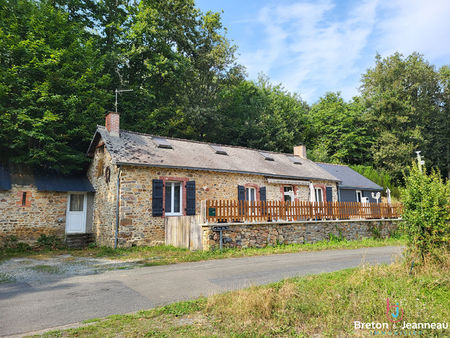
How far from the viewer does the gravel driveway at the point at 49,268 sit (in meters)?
7.60

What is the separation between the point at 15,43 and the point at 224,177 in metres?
12.4

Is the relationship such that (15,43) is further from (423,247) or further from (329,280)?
(423,247)

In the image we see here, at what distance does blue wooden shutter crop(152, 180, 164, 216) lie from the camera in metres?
13.7

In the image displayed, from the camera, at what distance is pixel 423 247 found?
21.8ft

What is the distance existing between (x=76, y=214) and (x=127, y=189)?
4363mm

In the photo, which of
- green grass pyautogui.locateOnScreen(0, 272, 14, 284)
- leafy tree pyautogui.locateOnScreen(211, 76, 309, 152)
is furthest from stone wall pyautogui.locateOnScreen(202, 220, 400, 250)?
leafy tree pyautogui.locateOnScreen(211, 76, 309, 152)

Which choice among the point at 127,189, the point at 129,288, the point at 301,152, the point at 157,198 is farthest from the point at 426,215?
the point at 301,152

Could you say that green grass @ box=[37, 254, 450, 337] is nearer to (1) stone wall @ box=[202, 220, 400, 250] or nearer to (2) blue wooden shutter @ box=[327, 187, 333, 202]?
(1) stone wall @ box=[202, 220, 400, 250]

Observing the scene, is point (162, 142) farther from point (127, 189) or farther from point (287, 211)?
point (287, 211)

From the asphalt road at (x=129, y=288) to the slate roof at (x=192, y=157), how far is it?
254 inches

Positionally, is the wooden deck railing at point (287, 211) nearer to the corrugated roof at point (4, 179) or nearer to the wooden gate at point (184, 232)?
the wooden gate at point (184, 232)

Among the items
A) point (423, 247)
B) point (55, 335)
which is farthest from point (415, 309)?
point (55, 335)

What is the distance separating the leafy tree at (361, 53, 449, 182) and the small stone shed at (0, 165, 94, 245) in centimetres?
3051

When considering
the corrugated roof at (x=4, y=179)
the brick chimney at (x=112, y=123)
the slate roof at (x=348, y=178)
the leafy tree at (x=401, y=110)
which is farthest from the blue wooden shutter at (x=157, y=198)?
the leafy tree at (x=401, y=110)
